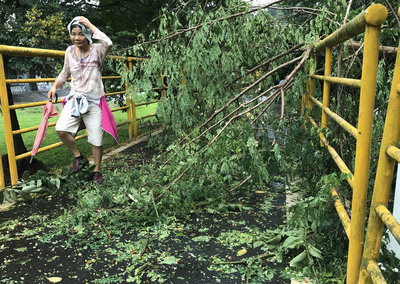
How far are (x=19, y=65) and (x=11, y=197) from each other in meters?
2.37

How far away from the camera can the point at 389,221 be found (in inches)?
49.1

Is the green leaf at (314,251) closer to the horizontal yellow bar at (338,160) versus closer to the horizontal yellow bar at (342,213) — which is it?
the horizontal yellow bar at (342,213)

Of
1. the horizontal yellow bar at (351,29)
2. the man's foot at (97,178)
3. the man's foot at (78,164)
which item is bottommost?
the man's foot at (97,178)

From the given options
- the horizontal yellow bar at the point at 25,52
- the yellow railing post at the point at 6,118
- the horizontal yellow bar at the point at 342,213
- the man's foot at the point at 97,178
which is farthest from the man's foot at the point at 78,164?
the horizontal yellow bar at the point at 342,213

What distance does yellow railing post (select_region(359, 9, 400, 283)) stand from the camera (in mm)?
1302

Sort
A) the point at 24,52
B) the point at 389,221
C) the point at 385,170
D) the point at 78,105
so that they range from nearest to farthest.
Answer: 1. the point at 389,221
2. the point at 385,170
3. the point at 24,52
4. the point at 78,105

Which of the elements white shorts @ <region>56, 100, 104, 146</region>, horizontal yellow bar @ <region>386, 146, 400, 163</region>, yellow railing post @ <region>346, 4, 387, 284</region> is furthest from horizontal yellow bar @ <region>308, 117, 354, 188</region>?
white shorts @ <region>56, 100, 104, 146</region>

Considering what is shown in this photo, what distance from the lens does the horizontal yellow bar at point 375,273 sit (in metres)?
1.30

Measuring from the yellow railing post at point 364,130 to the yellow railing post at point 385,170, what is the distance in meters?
0.17

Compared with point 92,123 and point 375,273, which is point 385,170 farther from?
point 92,123

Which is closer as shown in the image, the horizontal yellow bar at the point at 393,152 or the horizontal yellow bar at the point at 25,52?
the horizontal yellow bar at the point at 393,152

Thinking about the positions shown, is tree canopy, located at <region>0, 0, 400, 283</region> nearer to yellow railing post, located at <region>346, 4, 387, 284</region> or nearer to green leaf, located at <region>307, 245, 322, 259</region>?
green leaf, located at <region>307, 245, 322, 259</region>

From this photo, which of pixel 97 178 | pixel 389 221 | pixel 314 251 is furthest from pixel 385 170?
pixel 97 178

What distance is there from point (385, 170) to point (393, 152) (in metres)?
0.11
